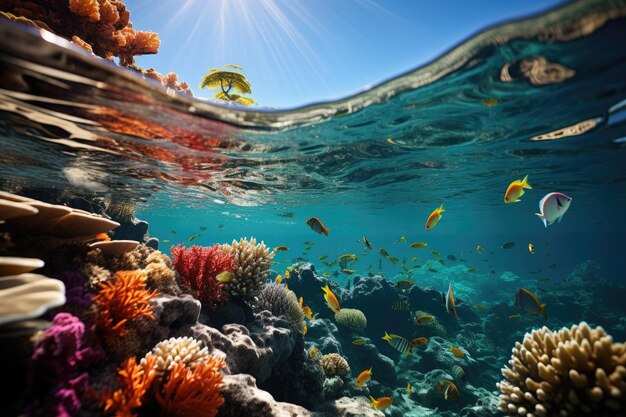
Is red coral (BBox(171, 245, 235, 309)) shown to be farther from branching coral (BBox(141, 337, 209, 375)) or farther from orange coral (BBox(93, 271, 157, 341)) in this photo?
branching coral (BBox(141, 337, 209, 375))

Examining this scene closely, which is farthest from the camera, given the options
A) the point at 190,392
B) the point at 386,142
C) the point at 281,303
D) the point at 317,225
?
the point at 386,142

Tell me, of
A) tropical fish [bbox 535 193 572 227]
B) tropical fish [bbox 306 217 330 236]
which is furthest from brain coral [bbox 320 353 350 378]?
tropical fish [bbox 535 193 572 227]

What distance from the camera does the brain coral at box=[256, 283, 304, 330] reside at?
7938 millimetres

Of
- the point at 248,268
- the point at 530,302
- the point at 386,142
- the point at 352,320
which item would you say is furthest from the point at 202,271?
the point at 386,142

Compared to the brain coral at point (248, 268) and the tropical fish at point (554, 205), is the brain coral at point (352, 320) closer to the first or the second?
the brain coral at point (248, 268)

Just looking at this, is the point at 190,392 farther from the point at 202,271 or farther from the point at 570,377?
the point at 570,377

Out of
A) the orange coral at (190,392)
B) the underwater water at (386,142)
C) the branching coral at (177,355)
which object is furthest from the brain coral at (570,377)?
the branching coral at (177,355)

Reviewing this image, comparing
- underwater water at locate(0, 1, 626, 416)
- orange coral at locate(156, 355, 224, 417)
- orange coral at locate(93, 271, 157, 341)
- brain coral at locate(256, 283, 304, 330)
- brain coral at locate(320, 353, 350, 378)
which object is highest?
underwater water at locate(0, 1, 626, 416)

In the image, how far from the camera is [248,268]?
20.4ft

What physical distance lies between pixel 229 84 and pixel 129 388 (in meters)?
8.10

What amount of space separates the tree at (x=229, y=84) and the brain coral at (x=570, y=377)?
8593 millimetres

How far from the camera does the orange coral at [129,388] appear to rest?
2.61m

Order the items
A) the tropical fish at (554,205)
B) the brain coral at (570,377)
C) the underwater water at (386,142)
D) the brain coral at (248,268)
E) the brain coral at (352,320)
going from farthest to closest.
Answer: the brain coral at (352,320), the underwater water at (386,142), the brain coral at (248,268), the tropical fish at (554,205), the brain coral at (570,377)

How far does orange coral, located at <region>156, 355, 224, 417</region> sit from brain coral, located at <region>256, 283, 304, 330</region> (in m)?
4.69
